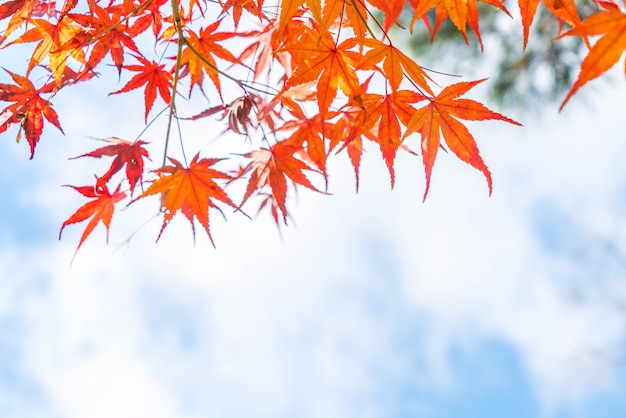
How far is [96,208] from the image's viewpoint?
37.0 inches

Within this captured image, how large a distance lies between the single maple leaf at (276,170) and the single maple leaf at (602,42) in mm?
490

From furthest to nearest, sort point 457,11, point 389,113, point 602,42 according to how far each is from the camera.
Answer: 1. point 389,113
2. point 457,11
3. point 602,42

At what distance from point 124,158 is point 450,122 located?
512 millimetres

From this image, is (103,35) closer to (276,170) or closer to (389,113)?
(276,170)

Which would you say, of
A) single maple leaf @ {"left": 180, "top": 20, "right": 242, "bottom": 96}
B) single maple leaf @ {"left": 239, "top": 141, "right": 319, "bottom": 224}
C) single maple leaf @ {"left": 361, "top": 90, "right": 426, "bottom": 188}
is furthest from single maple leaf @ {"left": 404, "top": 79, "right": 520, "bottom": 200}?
single maple leaf @ {"left": 180, "top": 20, "right": 242, "bottom": 96}

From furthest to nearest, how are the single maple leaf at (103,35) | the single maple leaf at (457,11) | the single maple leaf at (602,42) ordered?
the single maple leaf at (103,35) → the single maple leaf at (457,11) → the single maple leaf at (602,42)

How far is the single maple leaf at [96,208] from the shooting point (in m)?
0.91

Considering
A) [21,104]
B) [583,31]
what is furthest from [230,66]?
[583,31]

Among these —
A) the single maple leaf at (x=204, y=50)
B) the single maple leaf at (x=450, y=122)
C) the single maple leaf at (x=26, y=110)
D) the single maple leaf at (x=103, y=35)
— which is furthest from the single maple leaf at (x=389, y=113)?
the single maple leaf at (x=26, y=110)

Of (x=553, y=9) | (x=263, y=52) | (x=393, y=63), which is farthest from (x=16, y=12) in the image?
(x=553, y=9)

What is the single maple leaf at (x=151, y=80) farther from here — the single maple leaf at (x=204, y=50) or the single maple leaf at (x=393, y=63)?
the single maple leaf at (x=393, y=63)

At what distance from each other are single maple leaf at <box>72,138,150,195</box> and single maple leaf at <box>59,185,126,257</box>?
0.03 m

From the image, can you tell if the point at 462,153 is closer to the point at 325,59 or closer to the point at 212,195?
the point at 325,59

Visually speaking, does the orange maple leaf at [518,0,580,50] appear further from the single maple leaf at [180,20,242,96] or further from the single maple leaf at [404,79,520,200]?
the single maple leaf at [180,20,242,96]
